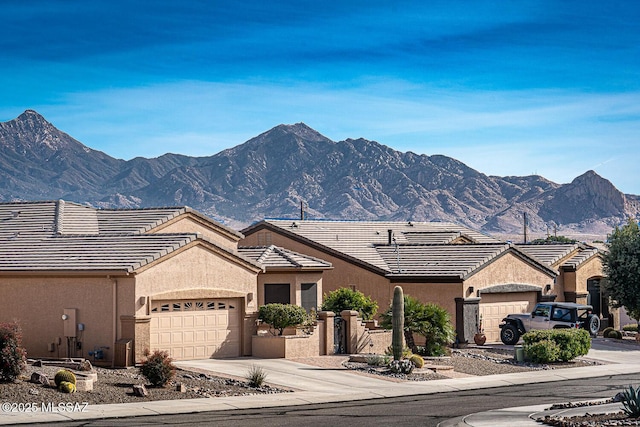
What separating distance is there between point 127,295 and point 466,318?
16.3m

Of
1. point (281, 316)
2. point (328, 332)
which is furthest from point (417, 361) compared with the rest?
point (281, 316)

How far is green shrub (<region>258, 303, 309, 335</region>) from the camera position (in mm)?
37156

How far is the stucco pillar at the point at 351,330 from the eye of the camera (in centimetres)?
3888

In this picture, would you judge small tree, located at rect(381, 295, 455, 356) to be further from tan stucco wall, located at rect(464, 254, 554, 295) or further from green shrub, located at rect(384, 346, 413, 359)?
tan stucco wall, located at rect(464, 254, 554, 295)

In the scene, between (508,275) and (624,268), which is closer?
(508,275)

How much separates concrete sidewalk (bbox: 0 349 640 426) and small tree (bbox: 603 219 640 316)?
8.76 m

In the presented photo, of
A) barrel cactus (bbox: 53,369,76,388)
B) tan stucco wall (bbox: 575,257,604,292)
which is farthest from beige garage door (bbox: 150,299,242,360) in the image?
tan stucco wall (bbox: 575,257,604,292)

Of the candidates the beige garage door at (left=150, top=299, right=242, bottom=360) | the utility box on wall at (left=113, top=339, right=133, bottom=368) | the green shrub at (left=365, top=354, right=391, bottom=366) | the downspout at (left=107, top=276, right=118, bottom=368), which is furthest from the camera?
the green shrub at (left=365, top=354, right=391, bottom=366)

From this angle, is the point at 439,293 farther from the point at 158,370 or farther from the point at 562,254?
the point at 158,370

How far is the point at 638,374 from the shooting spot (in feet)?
117

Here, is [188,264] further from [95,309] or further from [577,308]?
[577,308]

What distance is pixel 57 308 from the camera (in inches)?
1364

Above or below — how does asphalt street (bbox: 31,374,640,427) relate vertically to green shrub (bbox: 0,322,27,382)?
below

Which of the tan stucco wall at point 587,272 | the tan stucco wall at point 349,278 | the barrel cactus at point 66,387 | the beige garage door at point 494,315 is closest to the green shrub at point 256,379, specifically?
the barrel cactus at point 66,387
